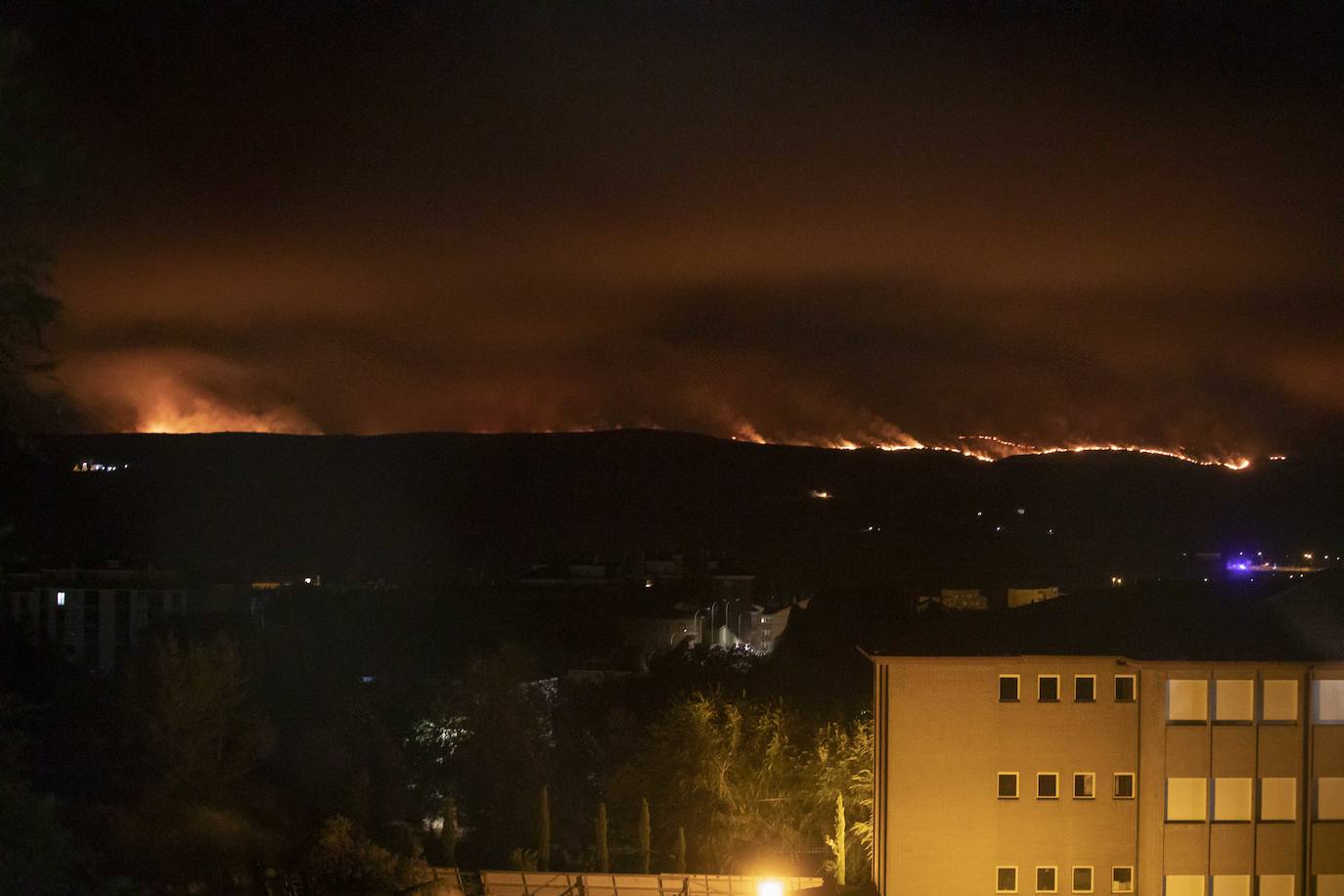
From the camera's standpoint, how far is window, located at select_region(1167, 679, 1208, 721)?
20766 mm

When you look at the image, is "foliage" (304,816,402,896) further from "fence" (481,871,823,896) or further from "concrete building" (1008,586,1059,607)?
"concrete building" (1008,586,1059,607)

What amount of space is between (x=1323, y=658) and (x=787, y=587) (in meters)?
66.8

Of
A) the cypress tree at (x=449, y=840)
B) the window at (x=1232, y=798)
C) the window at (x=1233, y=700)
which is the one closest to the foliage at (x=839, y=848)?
the window at (x=1232, y=798)

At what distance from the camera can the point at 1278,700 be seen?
20.7 meters

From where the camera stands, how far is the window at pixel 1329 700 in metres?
20.6

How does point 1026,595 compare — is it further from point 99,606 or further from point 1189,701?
point 99,606

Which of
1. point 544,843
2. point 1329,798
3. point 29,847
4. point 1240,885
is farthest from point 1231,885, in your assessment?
point 29,847

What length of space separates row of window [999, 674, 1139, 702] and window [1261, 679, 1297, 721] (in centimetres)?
178

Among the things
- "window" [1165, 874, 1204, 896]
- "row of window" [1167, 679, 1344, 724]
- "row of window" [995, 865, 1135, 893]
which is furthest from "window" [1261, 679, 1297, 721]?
"row of window" [995, 865, 1135, 893]

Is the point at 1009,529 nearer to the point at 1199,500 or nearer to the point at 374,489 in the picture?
the point at 1199,500

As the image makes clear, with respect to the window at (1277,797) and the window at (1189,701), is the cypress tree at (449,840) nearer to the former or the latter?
the window at (1189,701)

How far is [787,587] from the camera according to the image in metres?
86.9

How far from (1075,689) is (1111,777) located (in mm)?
1357

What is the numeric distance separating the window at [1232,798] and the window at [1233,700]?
91 cm
